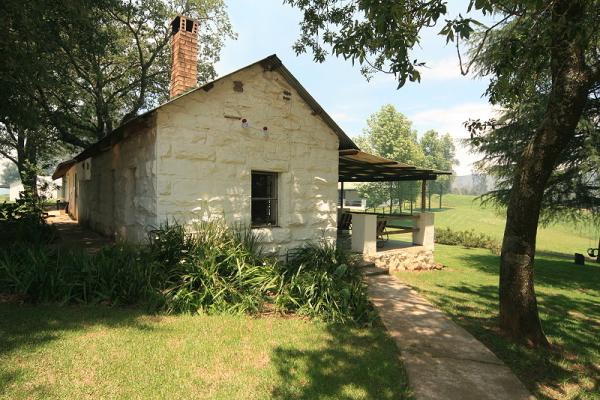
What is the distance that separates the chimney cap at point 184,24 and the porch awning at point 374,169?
478 cm

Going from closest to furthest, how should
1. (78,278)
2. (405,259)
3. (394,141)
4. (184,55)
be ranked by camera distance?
(78,278), (184,55), (405,259), (394,141)

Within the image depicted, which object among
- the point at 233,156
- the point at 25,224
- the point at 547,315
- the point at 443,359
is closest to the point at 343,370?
the point at 443,359

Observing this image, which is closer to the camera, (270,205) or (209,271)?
(209,271)

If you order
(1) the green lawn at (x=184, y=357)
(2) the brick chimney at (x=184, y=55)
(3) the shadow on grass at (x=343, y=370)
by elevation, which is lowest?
(3) the shadow on grass at (x=343, y=370)

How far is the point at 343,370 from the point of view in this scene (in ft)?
13.1

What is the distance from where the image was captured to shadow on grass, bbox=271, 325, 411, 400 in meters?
3.54

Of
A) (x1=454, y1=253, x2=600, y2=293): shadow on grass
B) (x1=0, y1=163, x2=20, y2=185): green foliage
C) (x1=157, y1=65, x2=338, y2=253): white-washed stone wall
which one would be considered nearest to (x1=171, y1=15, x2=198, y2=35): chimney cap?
(x1=157, y1=65, x2=338, y2=253): white-washed stone wall

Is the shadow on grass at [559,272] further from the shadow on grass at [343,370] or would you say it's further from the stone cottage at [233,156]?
the shadow on grass at [343,370]

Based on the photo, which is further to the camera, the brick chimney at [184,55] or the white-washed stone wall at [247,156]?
the brick chimney at [184,55]

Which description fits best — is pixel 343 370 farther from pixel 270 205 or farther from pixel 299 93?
pixel 299 93

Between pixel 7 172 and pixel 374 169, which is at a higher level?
pixel 7 172

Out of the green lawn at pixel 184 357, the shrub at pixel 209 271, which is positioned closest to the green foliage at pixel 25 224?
the shrub at pixel 209 271

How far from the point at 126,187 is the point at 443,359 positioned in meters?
7.73

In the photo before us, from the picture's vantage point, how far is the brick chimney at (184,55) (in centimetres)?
845
